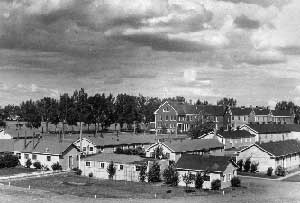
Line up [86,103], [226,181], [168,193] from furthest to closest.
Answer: [86,103] < [226,181] < [168,193]

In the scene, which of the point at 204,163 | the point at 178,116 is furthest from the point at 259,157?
the point at 178,116

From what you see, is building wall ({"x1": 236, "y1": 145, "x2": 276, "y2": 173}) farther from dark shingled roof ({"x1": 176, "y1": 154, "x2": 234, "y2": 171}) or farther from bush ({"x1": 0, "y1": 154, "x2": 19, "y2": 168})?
bush ({"x1": 0, "y1": 154, "x2": 19, "y2": 168})

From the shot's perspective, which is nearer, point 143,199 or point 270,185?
point 143,199

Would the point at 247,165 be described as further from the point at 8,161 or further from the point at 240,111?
the point at 240,111

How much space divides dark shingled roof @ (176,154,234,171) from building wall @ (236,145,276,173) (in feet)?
43.8

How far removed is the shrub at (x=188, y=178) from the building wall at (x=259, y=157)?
637 inches

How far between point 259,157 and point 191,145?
40.5 ft

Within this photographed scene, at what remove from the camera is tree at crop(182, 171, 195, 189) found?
4638cm

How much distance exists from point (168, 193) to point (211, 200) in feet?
17.0

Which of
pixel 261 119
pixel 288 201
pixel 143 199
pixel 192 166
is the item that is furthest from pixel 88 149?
pixel 261 119

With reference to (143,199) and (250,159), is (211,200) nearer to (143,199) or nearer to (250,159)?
(143,199)

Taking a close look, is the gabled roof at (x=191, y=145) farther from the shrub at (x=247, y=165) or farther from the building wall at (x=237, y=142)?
the building wall at (x=237, y=142)

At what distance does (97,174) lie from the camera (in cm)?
5484

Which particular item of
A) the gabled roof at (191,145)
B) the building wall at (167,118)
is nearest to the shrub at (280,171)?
the gabled roof at (191,145)
